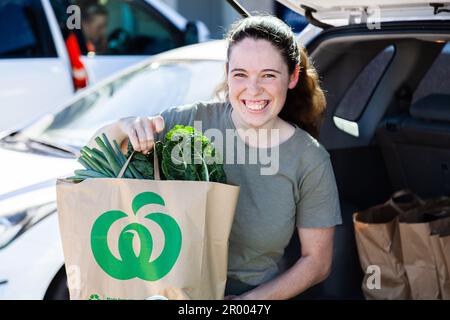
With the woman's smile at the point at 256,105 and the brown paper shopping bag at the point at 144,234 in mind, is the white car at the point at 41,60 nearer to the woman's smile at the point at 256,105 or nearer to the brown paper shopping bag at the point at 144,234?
the woman's smile at the point at 256,105

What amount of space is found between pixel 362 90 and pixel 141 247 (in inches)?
68.7

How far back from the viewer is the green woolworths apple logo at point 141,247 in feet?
6.63

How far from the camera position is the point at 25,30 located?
576cm

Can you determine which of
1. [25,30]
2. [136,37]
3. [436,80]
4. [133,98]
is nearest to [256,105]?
[133,98]

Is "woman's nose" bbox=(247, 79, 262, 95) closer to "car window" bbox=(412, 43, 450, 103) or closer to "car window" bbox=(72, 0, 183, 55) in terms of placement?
"car window" bbox=(412, 43, 450, 103)

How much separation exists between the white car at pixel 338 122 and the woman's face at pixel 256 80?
1.96 feet

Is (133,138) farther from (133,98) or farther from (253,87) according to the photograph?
(133,98)

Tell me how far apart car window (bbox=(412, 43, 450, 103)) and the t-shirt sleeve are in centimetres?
130

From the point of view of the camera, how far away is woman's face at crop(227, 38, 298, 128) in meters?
2.26
